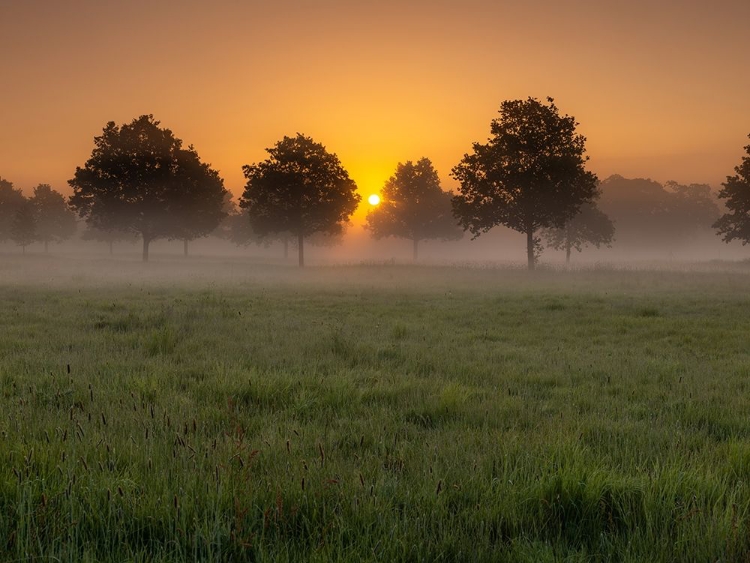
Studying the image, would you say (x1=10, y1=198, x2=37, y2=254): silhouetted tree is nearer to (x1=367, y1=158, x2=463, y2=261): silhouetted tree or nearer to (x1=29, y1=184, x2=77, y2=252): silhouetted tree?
A: (x1=29, y1=184, x2=77, y2=252): silhouetted tree

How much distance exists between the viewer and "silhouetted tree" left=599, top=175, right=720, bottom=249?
9681 cm

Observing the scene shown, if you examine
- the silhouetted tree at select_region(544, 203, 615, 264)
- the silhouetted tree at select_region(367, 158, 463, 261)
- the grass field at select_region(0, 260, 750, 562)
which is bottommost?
the grass field at select_region(0, 260, 750, 562)

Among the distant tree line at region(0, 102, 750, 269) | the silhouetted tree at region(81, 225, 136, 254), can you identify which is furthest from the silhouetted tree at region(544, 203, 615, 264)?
the silhouetted tree at region(81, 225, 136, 254)

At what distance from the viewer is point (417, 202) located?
6525 centimetres

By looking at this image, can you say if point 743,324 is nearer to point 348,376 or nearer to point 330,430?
point 348,376

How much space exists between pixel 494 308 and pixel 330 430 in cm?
1136

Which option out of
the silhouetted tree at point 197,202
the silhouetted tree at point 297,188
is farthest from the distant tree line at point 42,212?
the silhouetted tree at point 297,188

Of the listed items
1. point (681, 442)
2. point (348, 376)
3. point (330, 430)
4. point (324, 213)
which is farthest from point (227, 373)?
point (324, 213)

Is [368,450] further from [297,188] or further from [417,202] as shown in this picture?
[417,202]

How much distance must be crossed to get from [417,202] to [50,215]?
6366 centimetres

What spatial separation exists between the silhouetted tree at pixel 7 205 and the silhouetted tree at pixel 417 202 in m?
63.0

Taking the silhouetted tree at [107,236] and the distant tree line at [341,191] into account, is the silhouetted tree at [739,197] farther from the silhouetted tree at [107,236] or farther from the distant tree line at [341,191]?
the silhouetted tree at [107,236]

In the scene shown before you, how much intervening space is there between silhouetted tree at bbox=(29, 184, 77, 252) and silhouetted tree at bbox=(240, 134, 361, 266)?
54.8 metres

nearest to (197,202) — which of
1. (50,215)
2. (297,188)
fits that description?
(297,188)
